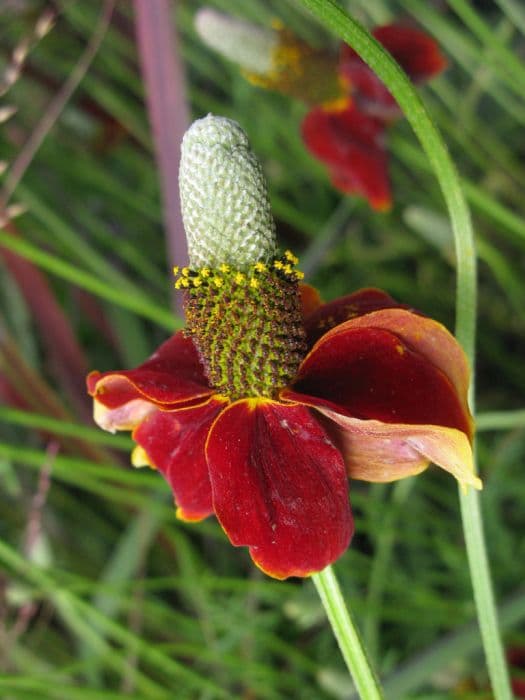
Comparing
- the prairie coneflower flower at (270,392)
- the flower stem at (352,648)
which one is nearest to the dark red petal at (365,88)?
the prairie coneflower flower at (270,392)

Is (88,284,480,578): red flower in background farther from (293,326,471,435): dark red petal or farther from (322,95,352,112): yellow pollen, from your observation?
(322,95,352,112): yellow pollen

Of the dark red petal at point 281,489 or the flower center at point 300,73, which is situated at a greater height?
the flower center at point 300,73

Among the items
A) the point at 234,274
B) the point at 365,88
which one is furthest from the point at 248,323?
the point at 365,88

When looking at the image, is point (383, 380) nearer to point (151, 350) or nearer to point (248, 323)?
point (248, 323)

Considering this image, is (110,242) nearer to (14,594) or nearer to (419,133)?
(14,594)

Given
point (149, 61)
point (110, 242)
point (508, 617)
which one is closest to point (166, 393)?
point (508, 617)

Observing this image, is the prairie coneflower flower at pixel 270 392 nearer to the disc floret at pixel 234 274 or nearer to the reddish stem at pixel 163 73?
the disc floret at pixel 234 274
